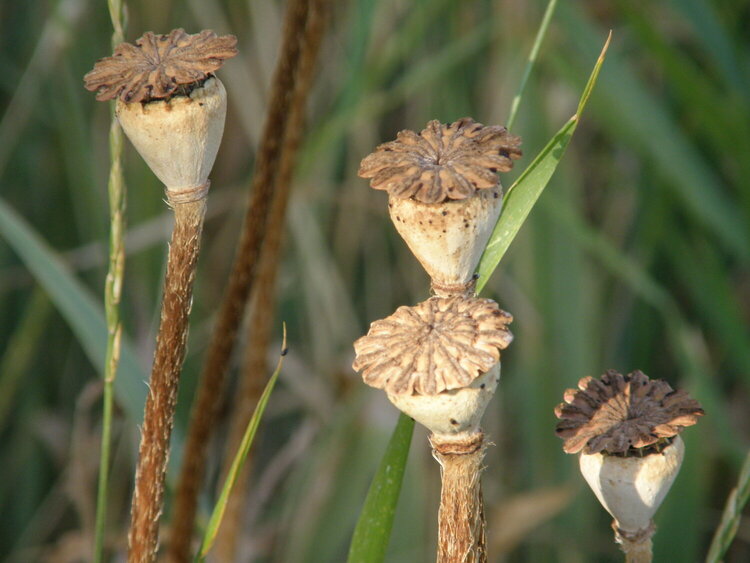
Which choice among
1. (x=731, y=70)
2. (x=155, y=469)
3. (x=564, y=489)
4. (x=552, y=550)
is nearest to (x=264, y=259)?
(x=155, y=469)

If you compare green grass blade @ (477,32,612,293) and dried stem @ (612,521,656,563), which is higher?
green grass blade @ (477,32,612,293)

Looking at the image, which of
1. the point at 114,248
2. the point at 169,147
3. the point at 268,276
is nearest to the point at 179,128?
the point at 169,147

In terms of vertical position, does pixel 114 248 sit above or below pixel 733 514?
above

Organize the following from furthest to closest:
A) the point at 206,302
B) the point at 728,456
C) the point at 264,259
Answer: the point at 206,302, the point at 728,456, the point at 264,259

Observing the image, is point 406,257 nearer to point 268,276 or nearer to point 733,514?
point 268,276

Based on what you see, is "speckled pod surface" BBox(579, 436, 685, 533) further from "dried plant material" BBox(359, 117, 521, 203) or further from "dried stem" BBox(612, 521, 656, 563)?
"dried plant material" BBox(359, 117, 521, 203)

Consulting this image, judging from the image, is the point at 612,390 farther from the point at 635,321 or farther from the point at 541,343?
the point at 635,321

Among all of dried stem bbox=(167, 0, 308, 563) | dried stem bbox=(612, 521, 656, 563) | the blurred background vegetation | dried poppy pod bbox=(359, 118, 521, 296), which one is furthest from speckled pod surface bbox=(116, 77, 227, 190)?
the blurred background vegetation
